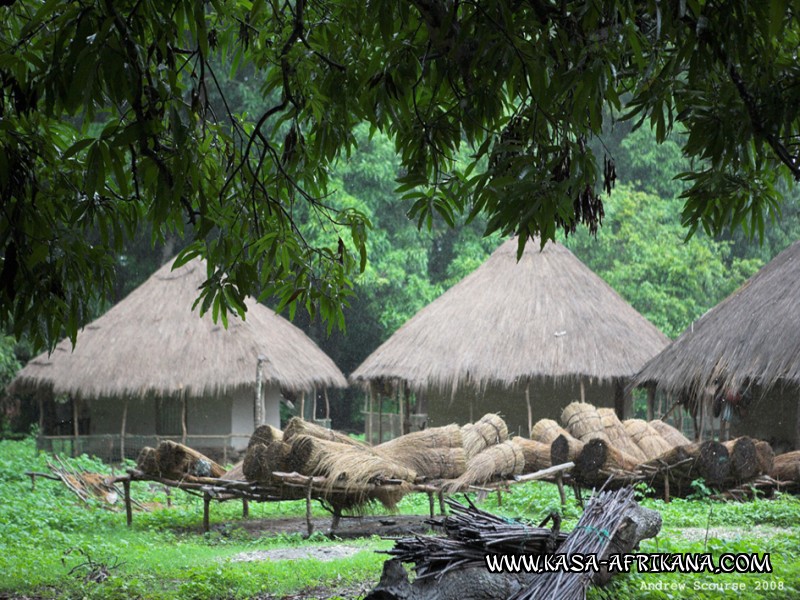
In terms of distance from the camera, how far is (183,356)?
60.3ft

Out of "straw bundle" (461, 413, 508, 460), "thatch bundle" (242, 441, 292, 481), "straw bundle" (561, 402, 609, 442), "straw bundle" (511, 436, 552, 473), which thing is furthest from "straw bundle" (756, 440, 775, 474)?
"thatch bundle" (242, 441, 292, 481)

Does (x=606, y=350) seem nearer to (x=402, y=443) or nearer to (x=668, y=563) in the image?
(x=402, y=443)

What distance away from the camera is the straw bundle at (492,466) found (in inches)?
390

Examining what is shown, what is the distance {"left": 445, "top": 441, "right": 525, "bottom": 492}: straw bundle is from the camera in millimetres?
9906

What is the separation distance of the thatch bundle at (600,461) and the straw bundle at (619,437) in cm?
49

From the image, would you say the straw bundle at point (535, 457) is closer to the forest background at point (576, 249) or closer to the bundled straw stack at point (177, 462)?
the bundled straw stack at point (177, 462)

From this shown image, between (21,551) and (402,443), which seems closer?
(21,551)

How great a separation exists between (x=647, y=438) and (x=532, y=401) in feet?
19.8

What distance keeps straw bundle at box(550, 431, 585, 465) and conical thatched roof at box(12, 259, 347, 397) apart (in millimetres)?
8020

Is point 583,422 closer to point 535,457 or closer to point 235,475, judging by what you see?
point 535,457

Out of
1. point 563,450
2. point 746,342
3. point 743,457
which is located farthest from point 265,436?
point 746,342

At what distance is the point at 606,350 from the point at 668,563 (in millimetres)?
12396

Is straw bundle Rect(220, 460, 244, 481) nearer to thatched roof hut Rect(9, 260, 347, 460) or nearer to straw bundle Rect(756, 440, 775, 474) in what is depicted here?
straw bundle Rect(756, 440, 775, 474)

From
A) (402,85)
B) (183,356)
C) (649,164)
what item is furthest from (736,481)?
(649,164)
